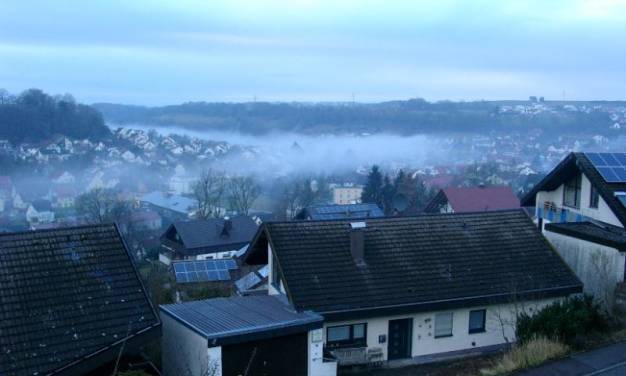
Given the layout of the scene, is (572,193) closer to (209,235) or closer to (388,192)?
(209,235)

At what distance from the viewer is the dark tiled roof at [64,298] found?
38.8ft

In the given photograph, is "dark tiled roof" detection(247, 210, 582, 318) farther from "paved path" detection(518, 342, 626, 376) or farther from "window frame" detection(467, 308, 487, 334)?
"paved path" detection(518, 342, 626, 376)

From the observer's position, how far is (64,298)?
42.3 feet

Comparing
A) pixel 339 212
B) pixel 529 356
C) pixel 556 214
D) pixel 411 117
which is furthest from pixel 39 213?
pixel 411 117

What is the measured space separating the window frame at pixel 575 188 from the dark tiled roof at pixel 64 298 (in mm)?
14728

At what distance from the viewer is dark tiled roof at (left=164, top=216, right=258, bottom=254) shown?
50188 mm

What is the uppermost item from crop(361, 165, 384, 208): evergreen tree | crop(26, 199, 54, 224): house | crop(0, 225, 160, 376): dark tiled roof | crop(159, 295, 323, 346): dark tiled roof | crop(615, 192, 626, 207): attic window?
crop(615, 192, 626, 207): attic window

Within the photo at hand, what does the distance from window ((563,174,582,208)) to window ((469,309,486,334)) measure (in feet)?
21.5

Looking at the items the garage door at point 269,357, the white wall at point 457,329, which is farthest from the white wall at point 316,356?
the white wall at point 457,329

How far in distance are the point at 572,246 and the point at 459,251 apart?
3849 millimetres

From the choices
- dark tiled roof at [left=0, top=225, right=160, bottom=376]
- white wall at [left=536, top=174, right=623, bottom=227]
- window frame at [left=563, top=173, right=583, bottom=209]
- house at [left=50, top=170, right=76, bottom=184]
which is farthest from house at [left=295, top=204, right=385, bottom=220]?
house at [left=50, top=170, right=76, bottom=184]

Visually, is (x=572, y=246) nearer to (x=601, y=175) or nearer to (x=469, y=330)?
(x=601, y=175)

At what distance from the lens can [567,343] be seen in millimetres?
13266

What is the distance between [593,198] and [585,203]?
1.43 feet
